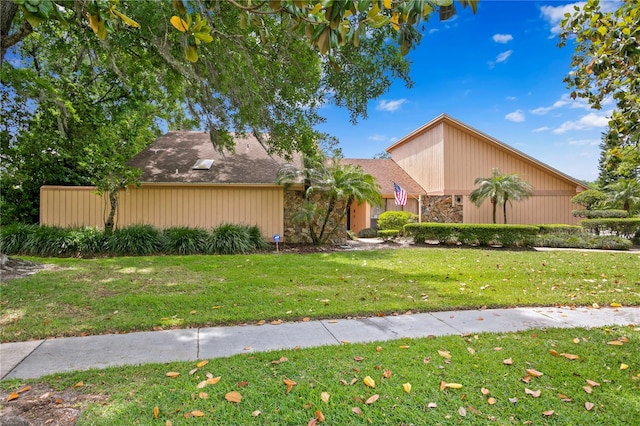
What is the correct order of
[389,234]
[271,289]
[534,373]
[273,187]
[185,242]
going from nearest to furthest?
[534,373] → [271,289] → [185,242] → [273,187] → [389,234]

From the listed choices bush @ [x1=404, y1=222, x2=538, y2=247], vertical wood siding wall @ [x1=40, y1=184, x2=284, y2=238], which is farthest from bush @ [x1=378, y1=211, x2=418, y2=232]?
vertical wood siding wall @ [x1=40, y1=184, x2=284, y2=238]

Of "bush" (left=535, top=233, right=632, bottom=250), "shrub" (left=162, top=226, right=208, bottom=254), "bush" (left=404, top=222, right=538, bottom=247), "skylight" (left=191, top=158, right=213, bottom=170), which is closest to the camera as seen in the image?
"shrub" (left=162, top=226, right=208, bottom=254)

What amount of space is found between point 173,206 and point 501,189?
47.8ft

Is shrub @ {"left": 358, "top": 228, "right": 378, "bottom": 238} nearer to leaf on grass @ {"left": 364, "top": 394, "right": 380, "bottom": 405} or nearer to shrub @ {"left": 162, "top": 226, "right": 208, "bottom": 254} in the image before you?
shrub @ {"left": 162, "top": 226, "right": 208, "bottom": 254}

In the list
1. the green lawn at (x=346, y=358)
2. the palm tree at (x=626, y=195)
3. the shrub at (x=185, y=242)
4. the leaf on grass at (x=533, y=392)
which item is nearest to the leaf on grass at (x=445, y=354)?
the green lawn at (x=346, y=358)

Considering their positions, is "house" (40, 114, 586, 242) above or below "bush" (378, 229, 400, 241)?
above

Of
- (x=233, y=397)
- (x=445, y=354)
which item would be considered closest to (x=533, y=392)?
(x=445, y=354)

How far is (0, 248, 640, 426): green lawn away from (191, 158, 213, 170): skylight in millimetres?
7233

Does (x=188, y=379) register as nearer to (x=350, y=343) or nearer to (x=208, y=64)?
(x=350, y=343)

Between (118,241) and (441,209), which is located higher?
(441,209)

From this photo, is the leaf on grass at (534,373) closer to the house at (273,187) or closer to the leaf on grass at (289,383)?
the leaf on grass at (289,383)

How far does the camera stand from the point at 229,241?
11.1 m

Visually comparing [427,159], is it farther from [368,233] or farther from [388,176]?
[368,233]

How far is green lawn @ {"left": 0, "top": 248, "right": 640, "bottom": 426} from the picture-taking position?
2395mm
